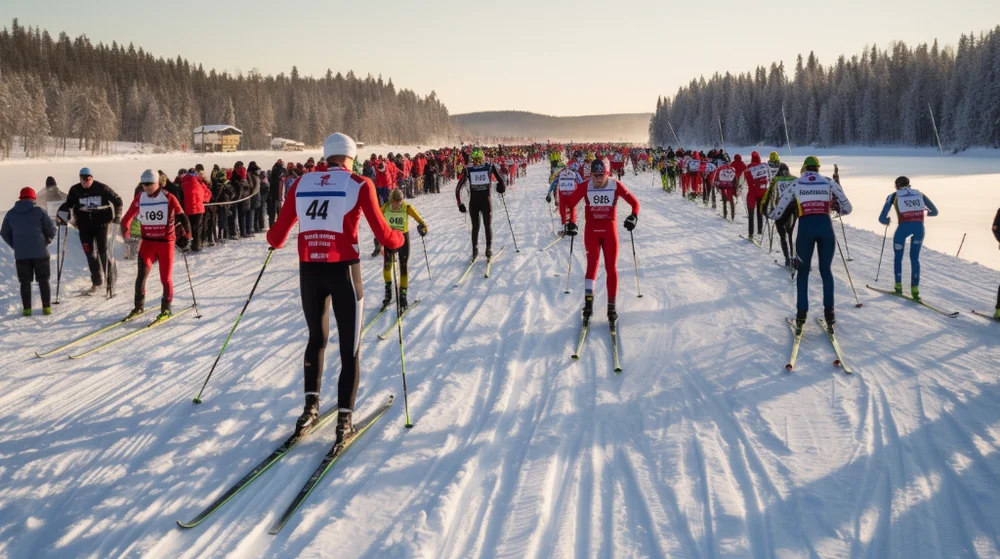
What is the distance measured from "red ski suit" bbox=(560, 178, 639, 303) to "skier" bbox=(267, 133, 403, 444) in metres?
3.47

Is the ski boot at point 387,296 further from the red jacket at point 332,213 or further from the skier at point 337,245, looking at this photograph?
the red jacket at point 332,213

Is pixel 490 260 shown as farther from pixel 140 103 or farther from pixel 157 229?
pixel 140 103

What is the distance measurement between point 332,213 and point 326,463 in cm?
168

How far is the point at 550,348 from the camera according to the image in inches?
261

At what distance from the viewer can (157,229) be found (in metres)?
7.61

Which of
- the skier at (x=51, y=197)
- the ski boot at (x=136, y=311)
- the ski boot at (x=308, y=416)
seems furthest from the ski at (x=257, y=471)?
the skier at (x=51, y=197)

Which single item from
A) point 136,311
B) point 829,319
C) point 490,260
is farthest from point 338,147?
point 490,260

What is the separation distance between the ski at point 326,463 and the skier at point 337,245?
0.07 m

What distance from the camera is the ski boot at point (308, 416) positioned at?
14.5 feet

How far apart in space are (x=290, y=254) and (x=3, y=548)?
9734 mm

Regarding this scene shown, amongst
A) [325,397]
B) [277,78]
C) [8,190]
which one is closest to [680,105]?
[277,78]

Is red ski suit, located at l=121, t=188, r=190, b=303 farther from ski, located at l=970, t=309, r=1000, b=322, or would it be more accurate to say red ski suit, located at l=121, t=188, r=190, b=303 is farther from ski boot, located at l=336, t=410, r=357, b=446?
ski, located at l=970, t=309, r=1000, b=322

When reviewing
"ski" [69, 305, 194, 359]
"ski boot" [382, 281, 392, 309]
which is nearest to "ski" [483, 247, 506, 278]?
"ski boot" [382, 281, 392, 309]

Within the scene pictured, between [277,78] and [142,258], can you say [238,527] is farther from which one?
[277,78]
